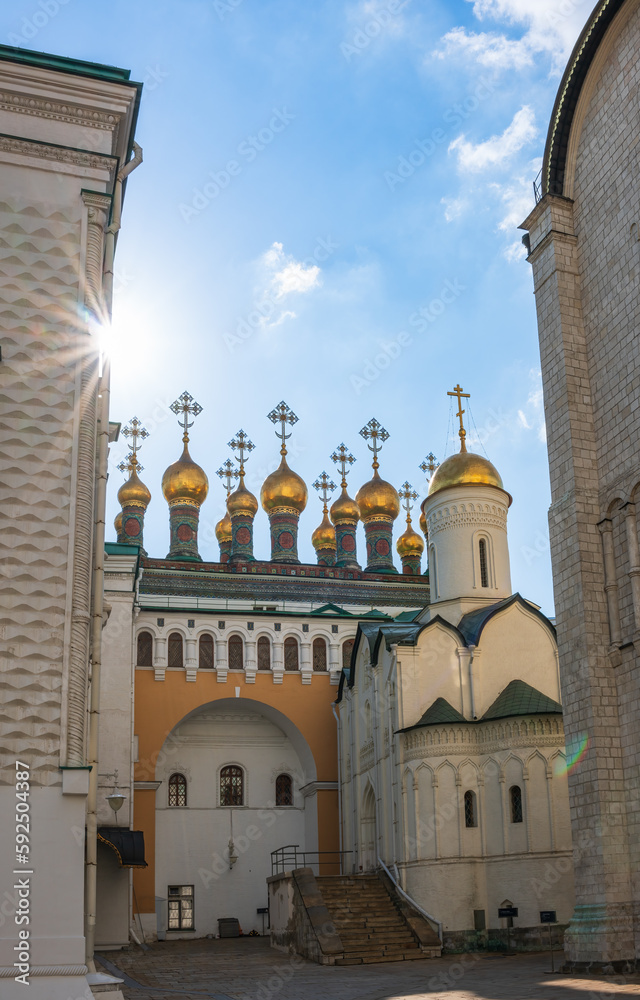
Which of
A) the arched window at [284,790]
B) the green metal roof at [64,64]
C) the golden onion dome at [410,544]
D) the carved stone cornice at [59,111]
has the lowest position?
the arched window at [284,790]

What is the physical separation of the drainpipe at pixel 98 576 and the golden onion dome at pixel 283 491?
25.6 meters

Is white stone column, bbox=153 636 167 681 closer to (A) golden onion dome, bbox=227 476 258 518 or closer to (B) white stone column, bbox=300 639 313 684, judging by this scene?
(B) white stone column, bbox=300 639 313 684

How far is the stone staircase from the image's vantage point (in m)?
17.8

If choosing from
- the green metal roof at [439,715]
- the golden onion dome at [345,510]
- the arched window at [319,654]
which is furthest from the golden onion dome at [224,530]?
the green metal roof at [439,715]

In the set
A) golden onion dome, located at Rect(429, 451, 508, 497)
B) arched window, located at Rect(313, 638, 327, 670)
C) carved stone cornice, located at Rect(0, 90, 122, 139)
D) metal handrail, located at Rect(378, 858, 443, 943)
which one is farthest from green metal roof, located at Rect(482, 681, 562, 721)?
carved stone cornice, located at Rect(0, 90, 122, 139)

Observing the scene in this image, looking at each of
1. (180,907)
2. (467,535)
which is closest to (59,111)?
(467,535)

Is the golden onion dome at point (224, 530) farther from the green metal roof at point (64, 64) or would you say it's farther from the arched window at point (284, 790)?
the green metal roof at point (64, 64)

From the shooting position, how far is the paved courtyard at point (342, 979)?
1202 cm

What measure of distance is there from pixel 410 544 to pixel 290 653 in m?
14.3

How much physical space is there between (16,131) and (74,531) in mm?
4376

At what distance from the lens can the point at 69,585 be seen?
982 cm

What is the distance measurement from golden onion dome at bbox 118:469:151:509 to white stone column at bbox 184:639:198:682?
13.8 m

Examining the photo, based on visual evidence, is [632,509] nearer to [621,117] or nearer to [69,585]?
[621,117]

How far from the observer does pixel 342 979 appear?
49.0 ft
